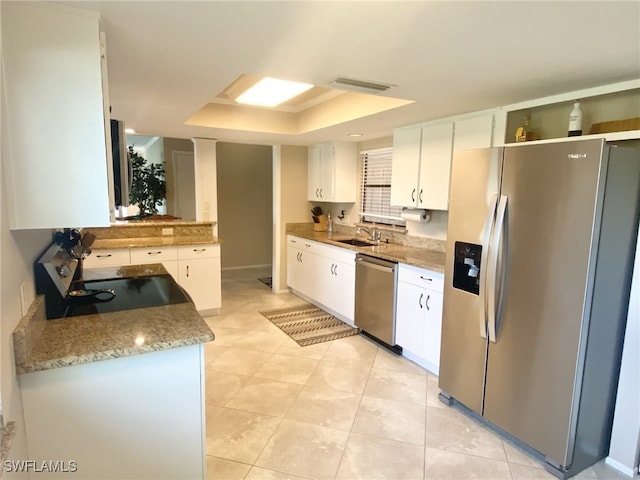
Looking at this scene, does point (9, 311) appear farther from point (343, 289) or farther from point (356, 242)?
point (356, 242)

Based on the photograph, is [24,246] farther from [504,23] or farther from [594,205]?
[594,205]

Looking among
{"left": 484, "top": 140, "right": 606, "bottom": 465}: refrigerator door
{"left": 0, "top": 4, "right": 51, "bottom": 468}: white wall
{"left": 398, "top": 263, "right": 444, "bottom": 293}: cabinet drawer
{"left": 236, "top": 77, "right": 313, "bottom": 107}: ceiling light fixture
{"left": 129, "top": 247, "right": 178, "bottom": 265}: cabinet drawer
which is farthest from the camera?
{"left": 129, "top": 247, "right": 178, "bottom": 265}: cabinet drawer

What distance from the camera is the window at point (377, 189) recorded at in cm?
426

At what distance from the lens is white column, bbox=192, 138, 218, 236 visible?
460 cm

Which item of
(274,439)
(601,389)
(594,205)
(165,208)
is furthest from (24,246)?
(165,208)

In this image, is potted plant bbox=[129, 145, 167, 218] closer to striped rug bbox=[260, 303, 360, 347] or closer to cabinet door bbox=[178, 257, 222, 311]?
cabinet door bbox=[178, 257, 222, 311]

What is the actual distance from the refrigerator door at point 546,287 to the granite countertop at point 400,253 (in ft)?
2.58

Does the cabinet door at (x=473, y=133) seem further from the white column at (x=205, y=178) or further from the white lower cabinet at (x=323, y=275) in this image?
the white column at (x=205, y=178)

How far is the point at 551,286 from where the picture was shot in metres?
1.95

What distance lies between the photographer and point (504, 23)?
142cm

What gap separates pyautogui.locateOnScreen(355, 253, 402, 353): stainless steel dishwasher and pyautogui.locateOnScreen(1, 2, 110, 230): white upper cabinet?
2.51m

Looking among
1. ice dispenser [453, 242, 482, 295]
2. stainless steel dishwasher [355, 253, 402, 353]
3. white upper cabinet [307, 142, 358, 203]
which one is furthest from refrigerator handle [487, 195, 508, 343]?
white upper cabinet [307, 142, 358, 203]

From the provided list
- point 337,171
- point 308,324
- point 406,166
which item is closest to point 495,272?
point 406,166

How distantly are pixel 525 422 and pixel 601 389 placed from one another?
1.44 feet
